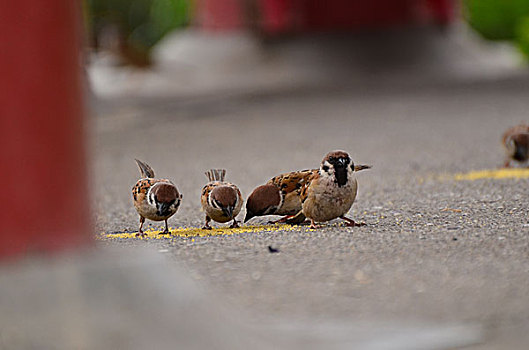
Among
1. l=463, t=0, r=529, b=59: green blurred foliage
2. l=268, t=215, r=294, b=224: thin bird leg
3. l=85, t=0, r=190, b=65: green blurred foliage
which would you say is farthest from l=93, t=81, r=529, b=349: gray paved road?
l=463, t=0, r=529, b=59: green blurred foliage

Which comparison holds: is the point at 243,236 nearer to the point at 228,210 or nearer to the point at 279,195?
the point at 228,210

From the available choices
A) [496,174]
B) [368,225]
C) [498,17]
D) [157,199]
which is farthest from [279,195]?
[498,17]

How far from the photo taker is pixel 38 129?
3152 millimetres

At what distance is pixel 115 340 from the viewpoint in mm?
3115

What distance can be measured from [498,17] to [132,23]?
7.77m

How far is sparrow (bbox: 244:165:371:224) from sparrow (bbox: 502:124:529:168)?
2048 mm

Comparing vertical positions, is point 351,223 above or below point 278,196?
below

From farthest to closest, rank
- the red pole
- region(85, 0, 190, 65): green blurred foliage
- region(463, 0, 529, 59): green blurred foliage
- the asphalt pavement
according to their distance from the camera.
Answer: region(463, 0, 529, 59): green blurred foliage < region(85, 0, 190, 65): green blurred foliage < the asphalt pavement < the red pole

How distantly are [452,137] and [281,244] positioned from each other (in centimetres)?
532

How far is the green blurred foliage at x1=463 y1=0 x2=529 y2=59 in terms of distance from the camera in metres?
19.6

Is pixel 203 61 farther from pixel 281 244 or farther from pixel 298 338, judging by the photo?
pixel 298 338

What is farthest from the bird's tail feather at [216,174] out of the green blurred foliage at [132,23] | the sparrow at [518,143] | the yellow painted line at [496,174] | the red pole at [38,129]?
the green blurred foliage at [132,23]

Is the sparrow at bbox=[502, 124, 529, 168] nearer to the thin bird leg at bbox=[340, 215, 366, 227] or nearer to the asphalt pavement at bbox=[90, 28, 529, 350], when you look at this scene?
the asphalt pavement at bbox=[90, 28, 529, 350]

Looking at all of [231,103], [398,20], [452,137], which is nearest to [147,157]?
[452,137]
